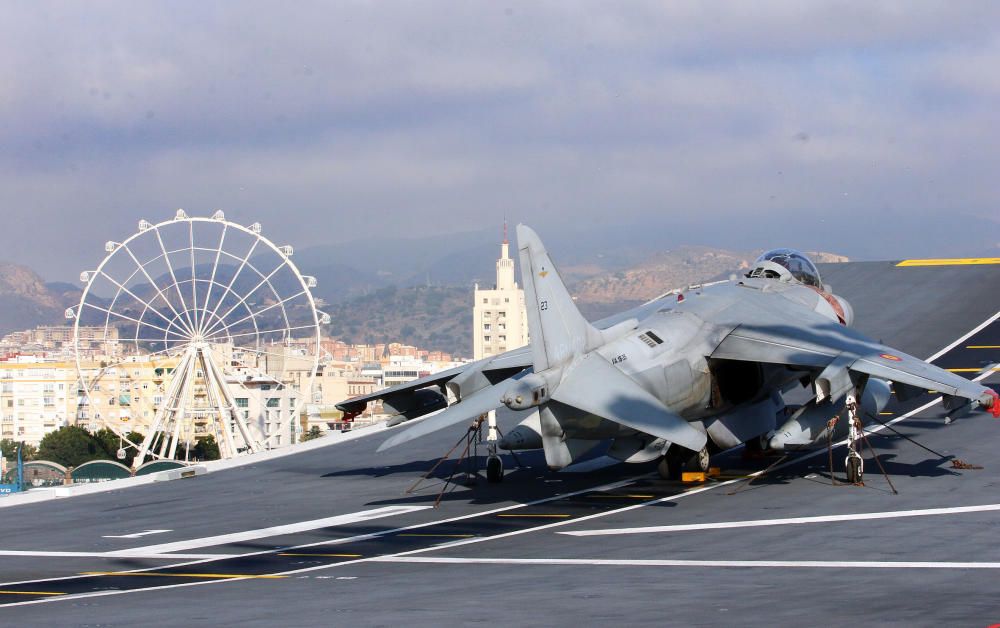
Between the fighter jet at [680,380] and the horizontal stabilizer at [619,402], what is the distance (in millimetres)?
24

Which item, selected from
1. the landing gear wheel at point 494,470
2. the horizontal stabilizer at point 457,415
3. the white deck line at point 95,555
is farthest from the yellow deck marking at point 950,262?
the white deck line at point 95,555

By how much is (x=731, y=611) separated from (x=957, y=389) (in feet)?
36.2

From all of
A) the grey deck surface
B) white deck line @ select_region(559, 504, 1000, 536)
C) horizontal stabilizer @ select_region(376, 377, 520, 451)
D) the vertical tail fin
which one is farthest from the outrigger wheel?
horizontal stabilizer @ select_region(376, 377, 520, 451)

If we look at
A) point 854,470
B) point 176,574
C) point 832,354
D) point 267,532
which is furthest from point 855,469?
point 176,574

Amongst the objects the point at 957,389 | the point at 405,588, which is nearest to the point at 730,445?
the point at 957,389

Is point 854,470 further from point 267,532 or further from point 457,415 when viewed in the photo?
point 267,532

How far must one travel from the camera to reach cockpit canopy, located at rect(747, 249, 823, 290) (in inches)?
1160

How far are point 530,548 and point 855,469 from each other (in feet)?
25.0

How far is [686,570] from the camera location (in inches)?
655

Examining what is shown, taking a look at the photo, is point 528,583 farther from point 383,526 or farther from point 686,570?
point 383,526

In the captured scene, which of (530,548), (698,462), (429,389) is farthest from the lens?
(429,389)

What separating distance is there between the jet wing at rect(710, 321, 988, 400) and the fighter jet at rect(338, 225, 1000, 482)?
29 millimetres

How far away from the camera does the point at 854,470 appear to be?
23.5 m

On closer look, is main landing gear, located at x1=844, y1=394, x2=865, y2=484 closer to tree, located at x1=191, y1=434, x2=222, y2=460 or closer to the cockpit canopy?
the cockpit canopy
